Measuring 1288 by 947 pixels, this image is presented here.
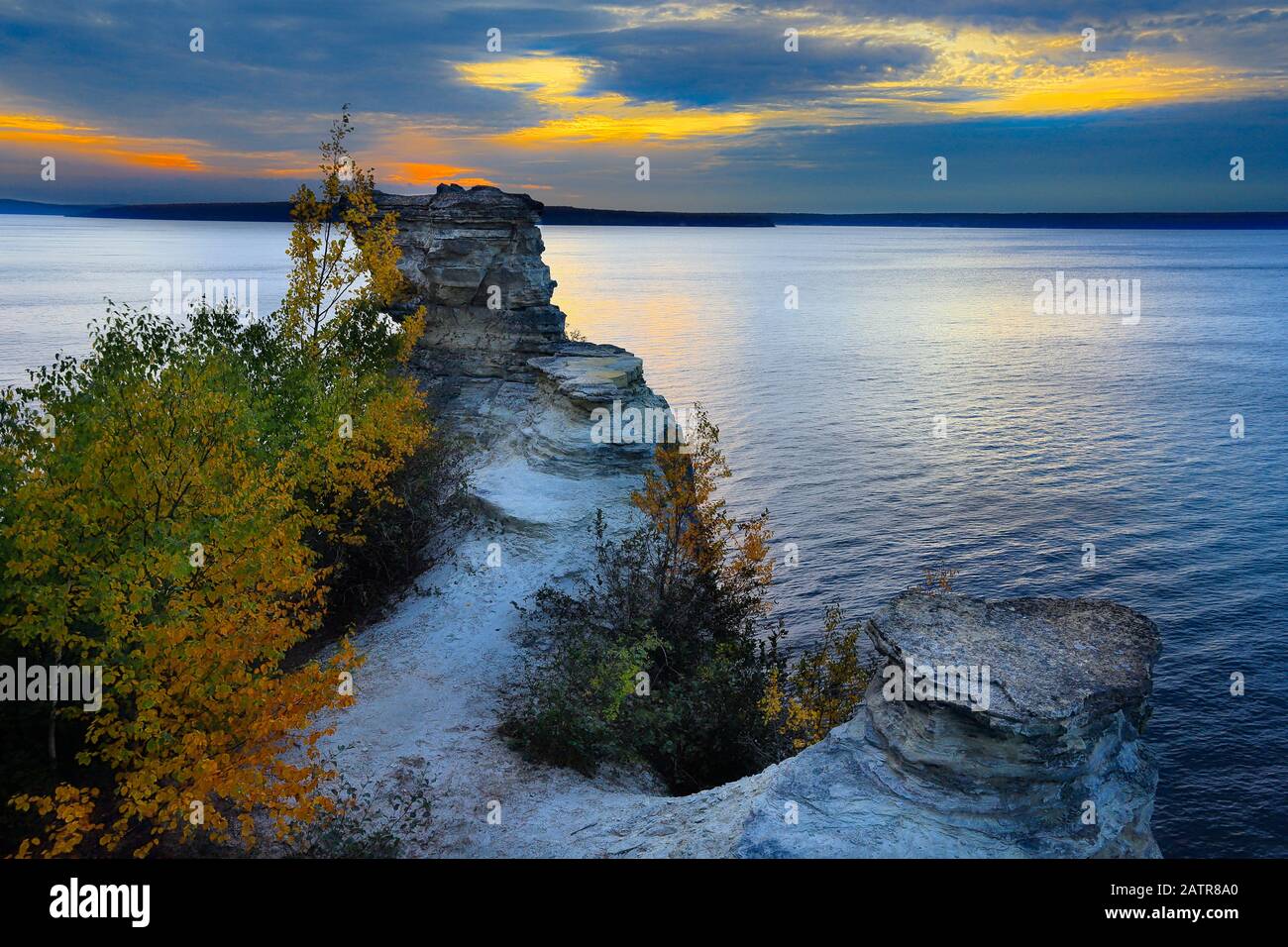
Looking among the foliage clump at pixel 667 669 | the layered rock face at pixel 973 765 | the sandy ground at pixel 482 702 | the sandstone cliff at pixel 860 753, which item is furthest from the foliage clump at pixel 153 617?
the layered rock face at pixel 973 765

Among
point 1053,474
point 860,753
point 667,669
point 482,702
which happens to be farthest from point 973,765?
point 1053,474

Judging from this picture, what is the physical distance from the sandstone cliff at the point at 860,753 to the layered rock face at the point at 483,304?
14.3 meters

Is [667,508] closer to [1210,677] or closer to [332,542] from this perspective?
[332,542]

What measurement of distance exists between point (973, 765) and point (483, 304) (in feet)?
126

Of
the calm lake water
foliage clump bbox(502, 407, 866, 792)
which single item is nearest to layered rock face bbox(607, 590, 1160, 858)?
foliage clump bbox(502, 407, 866, 792)

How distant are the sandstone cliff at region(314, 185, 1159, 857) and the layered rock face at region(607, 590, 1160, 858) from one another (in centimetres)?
4

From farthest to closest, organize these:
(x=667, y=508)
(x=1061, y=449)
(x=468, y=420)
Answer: (x=1061, y=449) < (x=468, y=420) < (x=667, y=508)

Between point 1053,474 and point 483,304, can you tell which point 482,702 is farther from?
point 1053,474

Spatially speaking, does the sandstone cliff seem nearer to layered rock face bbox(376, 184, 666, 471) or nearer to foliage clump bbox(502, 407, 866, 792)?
foliage clump bbox(502, 407, 866, 792)

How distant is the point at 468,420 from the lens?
46.4m

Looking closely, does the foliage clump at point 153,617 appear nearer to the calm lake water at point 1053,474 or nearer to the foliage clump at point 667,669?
the foliage clump at point 667,669

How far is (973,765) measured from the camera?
16859 mm
